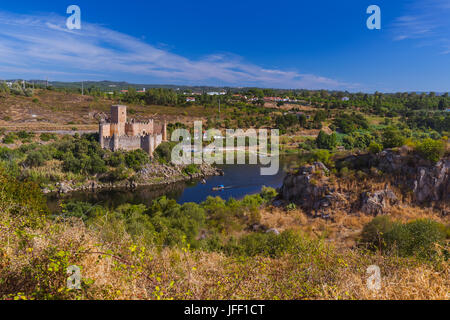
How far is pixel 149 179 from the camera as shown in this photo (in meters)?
21.5

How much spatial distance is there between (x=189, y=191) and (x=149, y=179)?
11.4 ft

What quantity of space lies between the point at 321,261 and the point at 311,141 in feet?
110

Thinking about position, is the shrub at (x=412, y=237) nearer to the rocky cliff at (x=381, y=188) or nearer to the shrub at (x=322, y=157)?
the rocky cliff at (x=381, y=188)

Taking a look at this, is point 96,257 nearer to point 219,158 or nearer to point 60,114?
point 219,158

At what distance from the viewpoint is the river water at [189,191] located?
17889 millimetres

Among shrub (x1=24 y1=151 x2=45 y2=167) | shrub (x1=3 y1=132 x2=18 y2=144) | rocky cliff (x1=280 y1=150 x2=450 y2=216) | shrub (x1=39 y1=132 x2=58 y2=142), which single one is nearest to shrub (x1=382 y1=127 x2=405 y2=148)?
rocky cliff (x1=280 y1=150 x2=450 y2=216)

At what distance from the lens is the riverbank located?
1861 centimetres

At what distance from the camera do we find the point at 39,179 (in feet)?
59.3

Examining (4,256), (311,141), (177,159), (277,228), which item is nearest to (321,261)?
(4,256)
